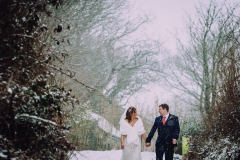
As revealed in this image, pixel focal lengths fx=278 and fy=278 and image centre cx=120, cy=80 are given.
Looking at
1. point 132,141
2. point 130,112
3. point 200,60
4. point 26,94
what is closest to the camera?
point 26,94

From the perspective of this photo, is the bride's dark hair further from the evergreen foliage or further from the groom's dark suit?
the evergreen foliage

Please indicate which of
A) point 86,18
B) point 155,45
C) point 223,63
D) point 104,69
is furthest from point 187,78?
point 223,63

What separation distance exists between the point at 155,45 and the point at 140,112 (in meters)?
11.0

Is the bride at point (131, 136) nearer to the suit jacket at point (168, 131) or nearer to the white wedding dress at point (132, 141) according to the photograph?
the white wedding dress at point (132, 141)

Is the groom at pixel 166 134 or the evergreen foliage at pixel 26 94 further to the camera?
the groom at pixel 166 134

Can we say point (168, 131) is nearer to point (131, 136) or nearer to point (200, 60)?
point (131, 136)

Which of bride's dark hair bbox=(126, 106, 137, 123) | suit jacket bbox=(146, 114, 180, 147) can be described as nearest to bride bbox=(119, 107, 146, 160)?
bride's dark hair bbox=(126, 106, 137, 123)

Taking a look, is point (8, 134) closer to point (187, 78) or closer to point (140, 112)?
point (140, 112)

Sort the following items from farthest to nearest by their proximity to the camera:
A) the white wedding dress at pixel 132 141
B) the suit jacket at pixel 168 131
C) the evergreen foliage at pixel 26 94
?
the suit jacket at pixel 168 131 → the white wedding dress at pixel 132 141 → the evergreen foliage at pixel 26 94

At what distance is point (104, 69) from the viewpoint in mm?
24594

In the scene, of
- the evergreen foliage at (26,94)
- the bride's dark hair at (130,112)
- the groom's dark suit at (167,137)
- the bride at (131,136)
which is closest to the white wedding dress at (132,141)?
the bride at (131,136)

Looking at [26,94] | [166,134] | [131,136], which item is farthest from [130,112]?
[26,94]

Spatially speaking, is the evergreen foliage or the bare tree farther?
the bare tree

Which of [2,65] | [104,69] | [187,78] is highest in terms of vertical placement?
[104,69]
